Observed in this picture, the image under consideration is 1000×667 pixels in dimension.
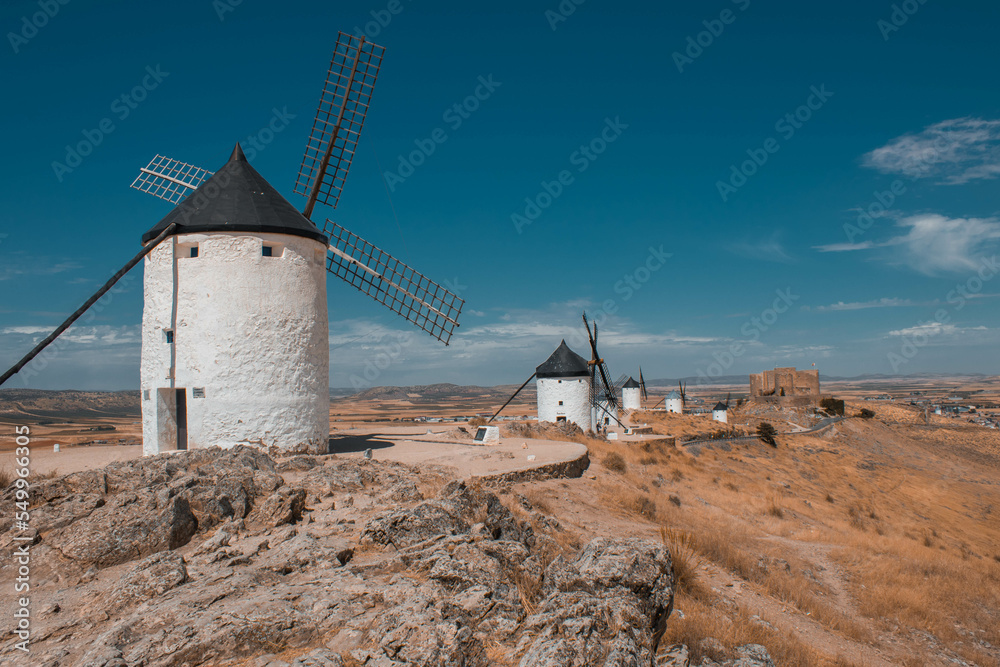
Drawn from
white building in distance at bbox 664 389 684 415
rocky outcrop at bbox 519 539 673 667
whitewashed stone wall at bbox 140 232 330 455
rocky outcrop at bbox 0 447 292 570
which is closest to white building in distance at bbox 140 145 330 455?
whitewashed stone wall at bbox 140 232 330 455

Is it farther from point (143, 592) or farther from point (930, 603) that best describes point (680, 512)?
point (143, 592)

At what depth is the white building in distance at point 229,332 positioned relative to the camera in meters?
11.9

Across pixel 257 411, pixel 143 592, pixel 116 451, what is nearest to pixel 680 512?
pixel 257 411

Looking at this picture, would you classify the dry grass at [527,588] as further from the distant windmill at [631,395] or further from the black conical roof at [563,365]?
the distant windmill at [631,395]

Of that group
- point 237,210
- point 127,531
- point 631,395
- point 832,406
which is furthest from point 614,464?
point 832,406

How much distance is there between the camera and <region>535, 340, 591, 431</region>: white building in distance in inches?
1077

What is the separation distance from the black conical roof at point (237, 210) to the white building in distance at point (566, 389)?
16.2m

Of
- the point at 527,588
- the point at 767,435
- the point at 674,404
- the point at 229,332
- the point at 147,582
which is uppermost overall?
the point at 229,332

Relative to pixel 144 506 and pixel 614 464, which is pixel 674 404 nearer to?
pixel 614 464

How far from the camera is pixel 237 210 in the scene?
40.7 ft

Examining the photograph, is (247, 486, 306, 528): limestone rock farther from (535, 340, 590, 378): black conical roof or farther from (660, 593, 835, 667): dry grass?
(535, 340, 590, 378): black conical roof

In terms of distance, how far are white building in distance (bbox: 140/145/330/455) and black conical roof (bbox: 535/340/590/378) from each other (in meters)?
16.3

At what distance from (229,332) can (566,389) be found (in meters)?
18.0

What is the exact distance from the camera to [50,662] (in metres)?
4.27
